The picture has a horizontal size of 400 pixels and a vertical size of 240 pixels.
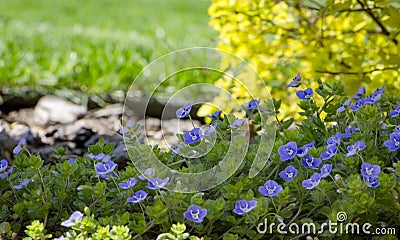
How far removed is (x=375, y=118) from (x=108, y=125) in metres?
2.08

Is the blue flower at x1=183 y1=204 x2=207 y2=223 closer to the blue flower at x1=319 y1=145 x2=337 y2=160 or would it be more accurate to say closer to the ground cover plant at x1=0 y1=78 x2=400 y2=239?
the ground cover plant at x1=0 y1=78 x2=400 y2=239

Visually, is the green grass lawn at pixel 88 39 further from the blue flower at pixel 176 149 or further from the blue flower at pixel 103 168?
the blue flower at pixel 103 168

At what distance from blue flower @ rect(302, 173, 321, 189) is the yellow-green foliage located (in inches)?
50.3

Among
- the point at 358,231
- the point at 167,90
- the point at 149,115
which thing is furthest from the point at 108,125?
the point at 358,231

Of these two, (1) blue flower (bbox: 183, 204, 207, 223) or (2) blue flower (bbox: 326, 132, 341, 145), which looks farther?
(2) blue flower (bbox: 326, 132, 341, 145)

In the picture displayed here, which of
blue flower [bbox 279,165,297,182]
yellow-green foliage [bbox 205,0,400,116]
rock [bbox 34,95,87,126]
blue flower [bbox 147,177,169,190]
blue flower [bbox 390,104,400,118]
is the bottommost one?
blue flower [bbox 147,177,169,190]

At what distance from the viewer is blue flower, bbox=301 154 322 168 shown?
171 centimetres

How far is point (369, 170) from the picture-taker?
63.6 inches

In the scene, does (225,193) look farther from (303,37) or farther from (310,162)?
(303,37)

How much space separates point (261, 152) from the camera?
184 cm

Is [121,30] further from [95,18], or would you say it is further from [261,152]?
[261,152]

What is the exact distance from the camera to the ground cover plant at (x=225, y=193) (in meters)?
1.56

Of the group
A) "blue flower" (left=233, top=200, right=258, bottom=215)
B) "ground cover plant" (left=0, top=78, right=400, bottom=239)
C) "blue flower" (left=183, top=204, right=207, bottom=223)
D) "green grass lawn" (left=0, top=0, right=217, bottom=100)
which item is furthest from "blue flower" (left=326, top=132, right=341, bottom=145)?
"green grass lawn" (left=0, top=0, right=217, bottom=100)

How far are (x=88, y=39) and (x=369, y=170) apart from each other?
413 cm
